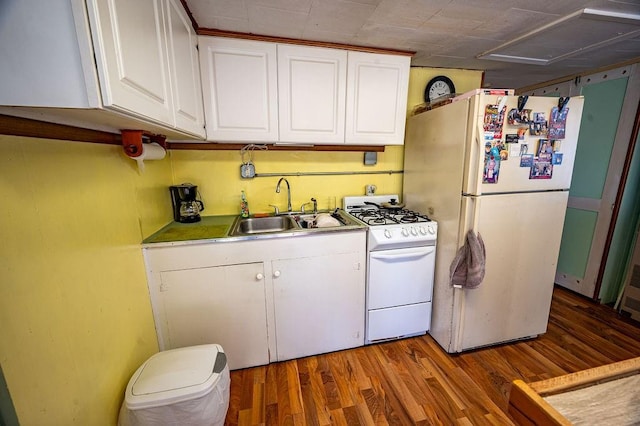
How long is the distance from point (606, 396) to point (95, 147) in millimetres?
1957

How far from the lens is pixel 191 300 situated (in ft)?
5.18

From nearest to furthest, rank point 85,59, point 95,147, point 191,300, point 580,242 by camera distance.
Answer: point 85,59 → point 95,147 → point 191,300 → point 580,242

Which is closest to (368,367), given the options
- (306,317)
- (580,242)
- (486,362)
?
(306,317)

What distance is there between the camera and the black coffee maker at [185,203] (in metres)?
1.83

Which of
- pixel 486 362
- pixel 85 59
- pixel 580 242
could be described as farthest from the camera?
pixel 580 242

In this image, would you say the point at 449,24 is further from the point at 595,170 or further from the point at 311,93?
the point at 595,170

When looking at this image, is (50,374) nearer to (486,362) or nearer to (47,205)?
(47,205)

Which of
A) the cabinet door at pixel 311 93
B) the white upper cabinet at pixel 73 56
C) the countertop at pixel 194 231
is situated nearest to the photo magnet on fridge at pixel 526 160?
the cabinet door at pixel 311 93

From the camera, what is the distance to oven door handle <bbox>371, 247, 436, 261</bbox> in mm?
1819

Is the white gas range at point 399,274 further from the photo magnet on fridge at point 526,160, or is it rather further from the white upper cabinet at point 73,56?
the white upper cabinet at point 73,56

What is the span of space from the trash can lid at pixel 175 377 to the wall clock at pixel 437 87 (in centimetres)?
255

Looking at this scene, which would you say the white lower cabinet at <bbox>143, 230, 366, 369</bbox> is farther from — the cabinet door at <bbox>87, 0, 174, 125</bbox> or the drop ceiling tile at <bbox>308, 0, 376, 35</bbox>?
the drop ceiling tile at <bbox>308, 0, 376, 35</bbox>

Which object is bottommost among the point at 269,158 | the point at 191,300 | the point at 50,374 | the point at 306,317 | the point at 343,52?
the point at 306,317

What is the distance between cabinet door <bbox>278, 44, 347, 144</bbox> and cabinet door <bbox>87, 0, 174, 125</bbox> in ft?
2.62
